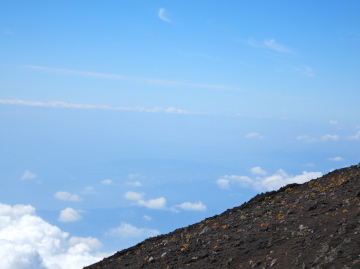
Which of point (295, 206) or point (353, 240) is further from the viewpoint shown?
point (295, 206)

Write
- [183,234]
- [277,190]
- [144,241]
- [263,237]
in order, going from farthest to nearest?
1. [277,190]
2. [144,241]
3. [183,234]
4. [263,237]

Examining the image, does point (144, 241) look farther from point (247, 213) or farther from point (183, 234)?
point (247, 213)

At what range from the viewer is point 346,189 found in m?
27.9

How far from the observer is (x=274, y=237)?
2219cm

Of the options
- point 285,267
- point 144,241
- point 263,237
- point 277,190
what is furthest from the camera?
point 277,190

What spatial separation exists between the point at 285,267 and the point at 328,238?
2.82 meters

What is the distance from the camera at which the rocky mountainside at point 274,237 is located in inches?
740

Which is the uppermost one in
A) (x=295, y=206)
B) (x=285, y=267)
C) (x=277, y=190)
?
(x=277, y=190)

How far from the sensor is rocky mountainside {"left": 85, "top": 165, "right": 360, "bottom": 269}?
18.8m

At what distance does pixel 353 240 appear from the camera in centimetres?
1853

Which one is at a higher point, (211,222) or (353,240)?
(211,222)

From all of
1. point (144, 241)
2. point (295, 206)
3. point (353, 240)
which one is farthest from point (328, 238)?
point (144, 241)

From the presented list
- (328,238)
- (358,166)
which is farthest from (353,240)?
(358,166)

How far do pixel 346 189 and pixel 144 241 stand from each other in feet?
46.9
